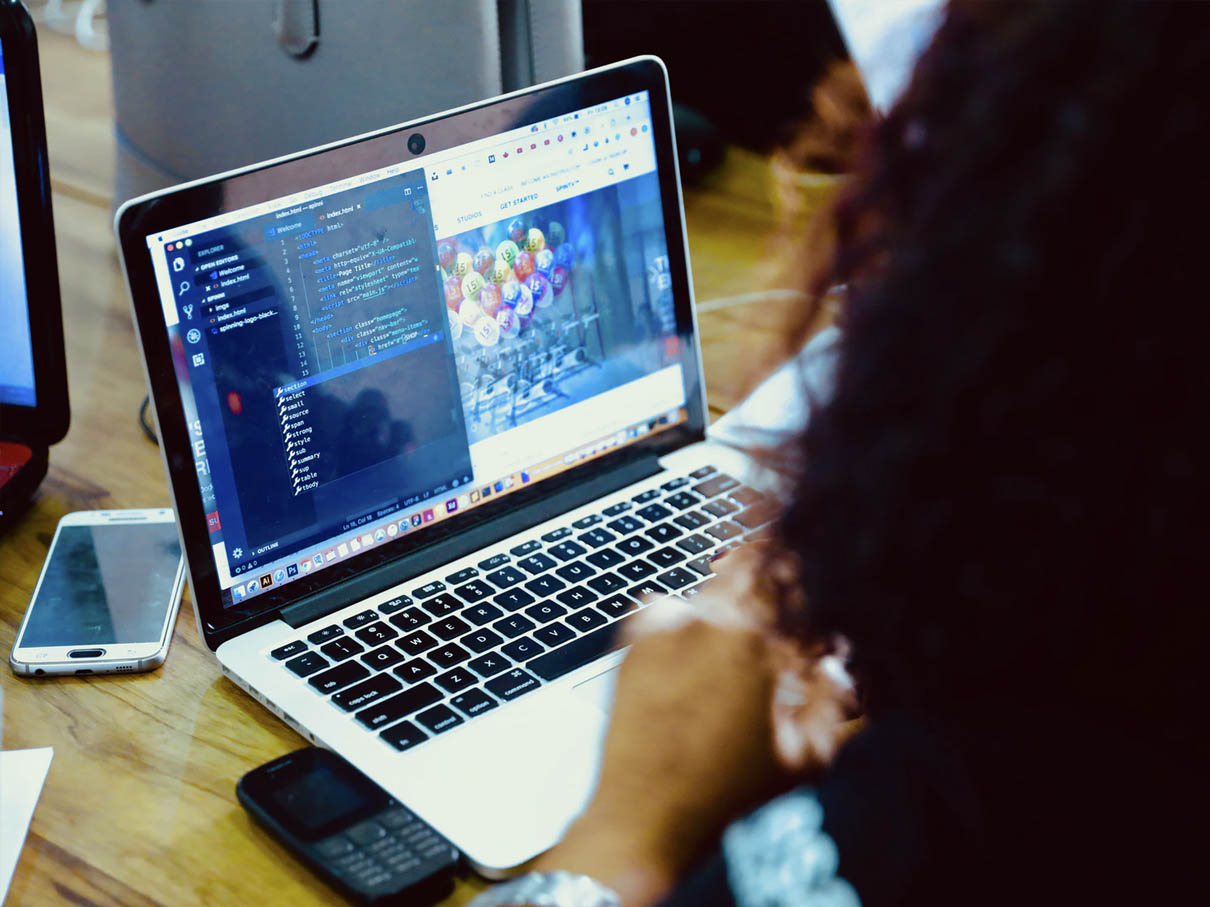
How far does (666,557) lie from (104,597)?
1.17 feet

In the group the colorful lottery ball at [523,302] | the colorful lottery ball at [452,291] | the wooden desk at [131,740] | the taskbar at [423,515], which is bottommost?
the wooden desk at [131,740]

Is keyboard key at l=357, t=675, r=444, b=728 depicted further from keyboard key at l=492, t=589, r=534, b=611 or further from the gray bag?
the gray bag

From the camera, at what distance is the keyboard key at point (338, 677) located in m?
0.71

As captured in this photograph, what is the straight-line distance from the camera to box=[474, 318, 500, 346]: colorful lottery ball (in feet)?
2.67

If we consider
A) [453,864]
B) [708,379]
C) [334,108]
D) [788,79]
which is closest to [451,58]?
[334,108]

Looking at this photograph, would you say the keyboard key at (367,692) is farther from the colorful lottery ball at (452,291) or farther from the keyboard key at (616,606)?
the colorful lottery ball at (452,291)

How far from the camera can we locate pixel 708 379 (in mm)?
1093

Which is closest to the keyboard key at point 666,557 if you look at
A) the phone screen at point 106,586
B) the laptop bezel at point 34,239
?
the phone screen at point 106,586

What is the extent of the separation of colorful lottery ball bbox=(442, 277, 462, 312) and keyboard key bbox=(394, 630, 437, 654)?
21 centimetres

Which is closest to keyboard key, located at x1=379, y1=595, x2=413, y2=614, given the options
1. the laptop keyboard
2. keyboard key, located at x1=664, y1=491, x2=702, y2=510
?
the laptop keyboard

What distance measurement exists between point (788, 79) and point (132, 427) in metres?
0.91

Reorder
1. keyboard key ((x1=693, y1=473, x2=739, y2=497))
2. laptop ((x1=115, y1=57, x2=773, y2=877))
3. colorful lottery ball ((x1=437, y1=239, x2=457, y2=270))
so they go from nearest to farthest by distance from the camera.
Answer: laptop ((x1=115, y1=57, x2=773, y2=877)), colorful lottery ball ((x1=437, y1=239, x2=457, y2=270)), keyboard key ((x1=693, y1=473, x2=739, y2=497))

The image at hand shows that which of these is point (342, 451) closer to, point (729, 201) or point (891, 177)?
point (891, 177)

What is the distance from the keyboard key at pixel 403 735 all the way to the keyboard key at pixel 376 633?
0.24 feet
